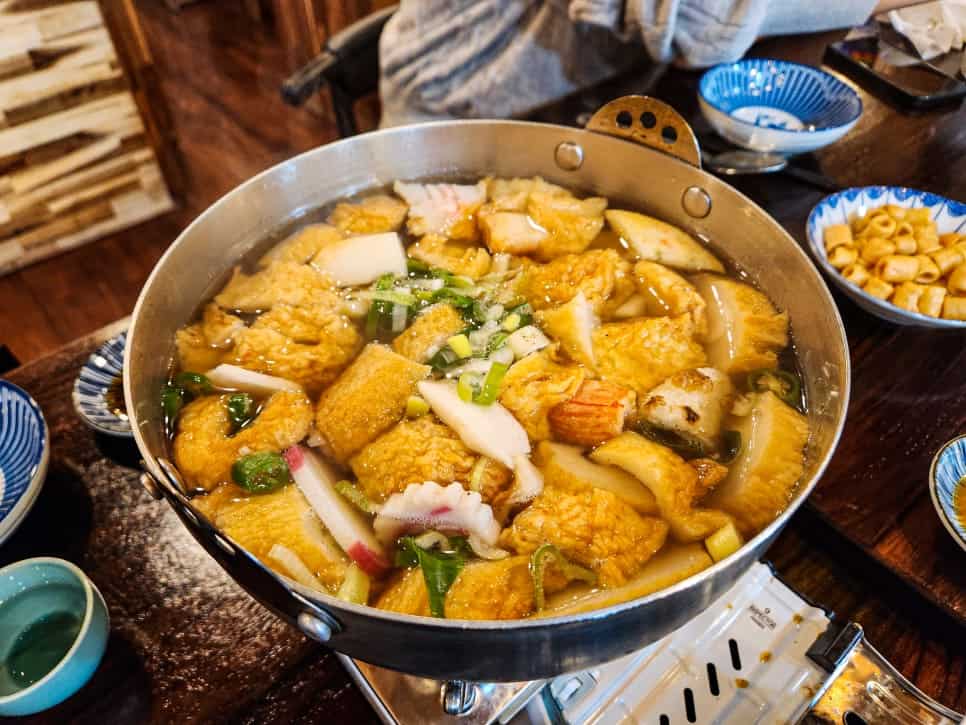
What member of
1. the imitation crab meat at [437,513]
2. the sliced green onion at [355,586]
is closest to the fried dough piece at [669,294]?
the imitation crab meat at [437,513]

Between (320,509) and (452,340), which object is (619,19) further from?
(320,509)

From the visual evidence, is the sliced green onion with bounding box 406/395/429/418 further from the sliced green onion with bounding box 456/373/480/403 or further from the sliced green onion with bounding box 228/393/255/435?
the sliced green onion with bounding box 228/393/255/435

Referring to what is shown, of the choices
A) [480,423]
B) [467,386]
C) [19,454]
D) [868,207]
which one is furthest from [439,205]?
[868,207]

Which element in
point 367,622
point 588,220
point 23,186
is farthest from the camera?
point 23,186

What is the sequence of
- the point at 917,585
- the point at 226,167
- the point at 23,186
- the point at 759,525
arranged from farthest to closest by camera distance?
the point at 226,167 < the point at 23,186 < the point at 917,585 < the point at 759,525

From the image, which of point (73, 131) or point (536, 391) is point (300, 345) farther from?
point (73, 131)

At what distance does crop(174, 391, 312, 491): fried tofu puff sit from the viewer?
4.56 ft

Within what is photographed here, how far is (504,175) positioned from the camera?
209cm

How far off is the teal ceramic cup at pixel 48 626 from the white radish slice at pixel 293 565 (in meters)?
0.45

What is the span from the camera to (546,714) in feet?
4.27

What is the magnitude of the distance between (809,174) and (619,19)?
0.92m

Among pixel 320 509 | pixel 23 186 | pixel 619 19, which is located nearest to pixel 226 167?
pixel 23 186

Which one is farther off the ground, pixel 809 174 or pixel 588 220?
pixel 588 220

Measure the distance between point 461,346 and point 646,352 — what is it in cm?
45
